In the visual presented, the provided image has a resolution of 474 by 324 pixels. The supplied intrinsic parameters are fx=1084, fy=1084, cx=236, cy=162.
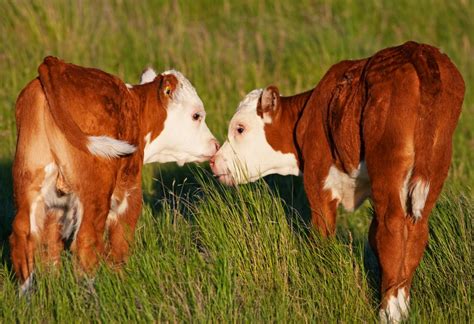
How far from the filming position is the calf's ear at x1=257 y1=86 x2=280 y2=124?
8312 mm

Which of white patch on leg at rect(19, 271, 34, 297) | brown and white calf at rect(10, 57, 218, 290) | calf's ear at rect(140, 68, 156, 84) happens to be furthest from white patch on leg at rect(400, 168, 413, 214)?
calf's ear at rect(140, 68, 156, 84)

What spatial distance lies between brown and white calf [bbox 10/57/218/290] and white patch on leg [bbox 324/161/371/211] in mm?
1369

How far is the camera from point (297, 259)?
721 cm

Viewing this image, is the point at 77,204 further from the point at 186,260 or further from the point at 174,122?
the point at 174,122

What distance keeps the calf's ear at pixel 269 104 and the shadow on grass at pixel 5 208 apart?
222 cm

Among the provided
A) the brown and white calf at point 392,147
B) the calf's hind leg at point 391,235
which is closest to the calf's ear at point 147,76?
the brown and white calf at point 392,147

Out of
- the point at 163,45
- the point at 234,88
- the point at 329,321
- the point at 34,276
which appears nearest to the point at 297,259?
the point at 329,321

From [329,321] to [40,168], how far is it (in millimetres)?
2002

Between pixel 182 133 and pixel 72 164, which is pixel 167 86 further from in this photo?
pixel 72 164

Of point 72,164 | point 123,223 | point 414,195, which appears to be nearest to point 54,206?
point 72,164

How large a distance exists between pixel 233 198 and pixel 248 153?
0.37 m

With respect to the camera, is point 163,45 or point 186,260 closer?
point 186,260

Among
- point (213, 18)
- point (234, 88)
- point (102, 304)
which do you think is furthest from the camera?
point (213, 18)

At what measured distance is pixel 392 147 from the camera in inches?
256
